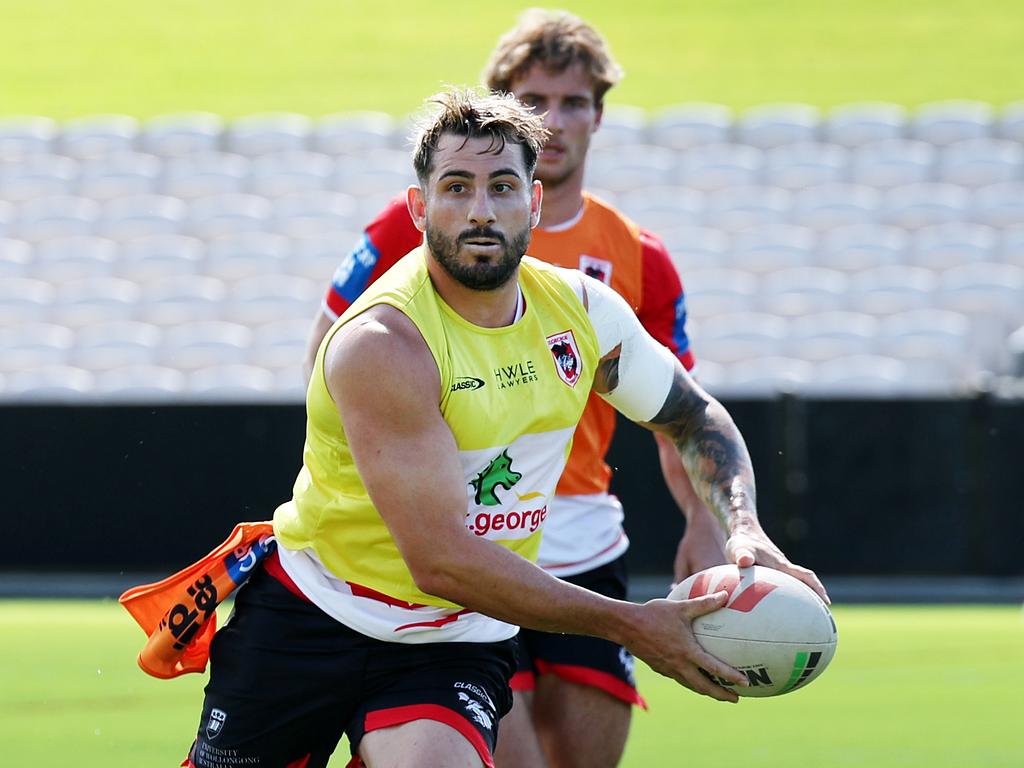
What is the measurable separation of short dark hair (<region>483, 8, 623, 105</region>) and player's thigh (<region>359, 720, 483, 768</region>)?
2.37 metres

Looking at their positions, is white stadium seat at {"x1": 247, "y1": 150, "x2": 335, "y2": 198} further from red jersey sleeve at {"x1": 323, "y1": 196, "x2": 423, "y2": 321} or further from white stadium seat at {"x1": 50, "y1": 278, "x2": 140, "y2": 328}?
red jersey sleeve at {"x1": 323, "y1": 196, "x2": 423, "y2": 321}

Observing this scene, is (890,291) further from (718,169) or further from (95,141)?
(95,141)

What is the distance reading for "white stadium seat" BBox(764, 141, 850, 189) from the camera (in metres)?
17.0

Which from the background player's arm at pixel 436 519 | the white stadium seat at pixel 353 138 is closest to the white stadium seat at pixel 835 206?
the white stadium seat at pixel 353 138

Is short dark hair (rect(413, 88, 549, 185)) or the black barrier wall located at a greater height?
short dark hair (rect(413, 88, 549, 185))

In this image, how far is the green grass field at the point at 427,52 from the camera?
22828mm

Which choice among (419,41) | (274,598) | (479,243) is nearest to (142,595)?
(274,598)

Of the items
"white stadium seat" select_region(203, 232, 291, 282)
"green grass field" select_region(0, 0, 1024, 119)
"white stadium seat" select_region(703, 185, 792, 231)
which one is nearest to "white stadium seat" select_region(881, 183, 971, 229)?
"white stadium seat" select_region(703, 185, 792, 231)

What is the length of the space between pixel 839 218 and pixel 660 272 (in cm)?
1154

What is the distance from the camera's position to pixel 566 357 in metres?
4.01

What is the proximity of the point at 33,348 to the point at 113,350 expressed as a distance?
75 centimetres

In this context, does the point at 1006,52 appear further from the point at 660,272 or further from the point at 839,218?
the point at 660,272

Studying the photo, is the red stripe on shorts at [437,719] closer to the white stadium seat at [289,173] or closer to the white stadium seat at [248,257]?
the white stadium seat at [248,257]

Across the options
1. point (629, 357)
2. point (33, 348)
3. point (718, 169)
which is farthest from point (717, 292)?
point (629, 357)
